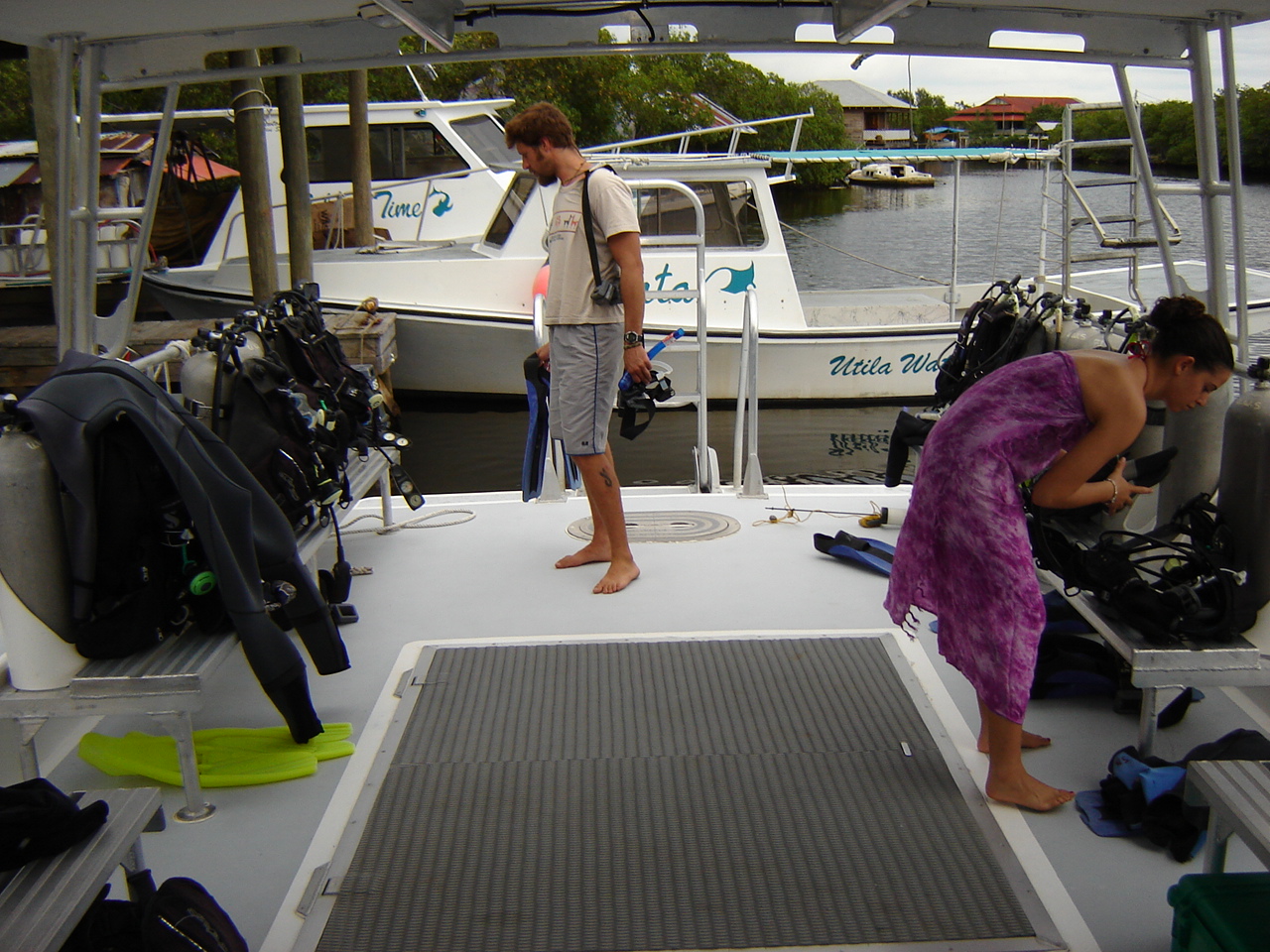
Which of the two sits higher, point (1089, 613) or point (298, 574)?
point (298, 574)

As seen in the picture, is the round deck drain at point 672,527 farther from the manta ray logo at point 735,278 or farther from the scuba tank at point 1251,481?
the manta ray logo at point 735,278

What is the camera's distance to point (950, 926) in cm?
199

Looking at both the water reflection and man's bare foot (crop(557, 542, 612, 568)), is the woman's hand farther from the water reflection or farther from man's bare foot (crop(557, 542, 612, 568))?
the water reflection

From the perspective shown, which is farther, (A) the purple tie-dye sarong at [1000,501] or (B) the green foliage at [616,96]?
(B) the green foliage at [616,96]

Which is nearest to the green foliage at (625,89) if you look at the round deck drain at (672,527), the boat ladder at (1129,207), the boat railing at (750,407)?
the boat ladder at (1129,207)

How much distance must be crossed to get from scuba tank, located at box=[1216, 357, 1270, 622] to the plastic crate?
36.7 inches

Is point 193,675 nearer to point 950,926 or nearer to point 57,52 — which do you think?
point 950,926

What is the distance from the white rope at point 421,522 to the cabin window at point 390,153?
9831 mm

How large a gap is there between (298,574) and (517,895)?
3.18 feet

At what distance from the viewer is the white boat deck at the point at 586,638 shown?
216 centimetres

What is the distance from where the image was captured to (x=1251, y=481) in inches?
94.1

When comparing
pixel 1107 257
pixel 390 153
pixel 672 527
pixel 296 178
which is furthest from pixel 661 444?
pixel 672 527

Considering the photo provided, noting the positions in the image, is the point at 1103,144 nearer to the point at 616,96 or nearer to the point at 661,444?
the point at 661,444

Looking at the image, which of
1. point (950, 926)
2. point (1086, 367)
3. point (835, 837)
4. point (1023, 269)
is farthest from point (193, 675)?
point (1023, 269)
